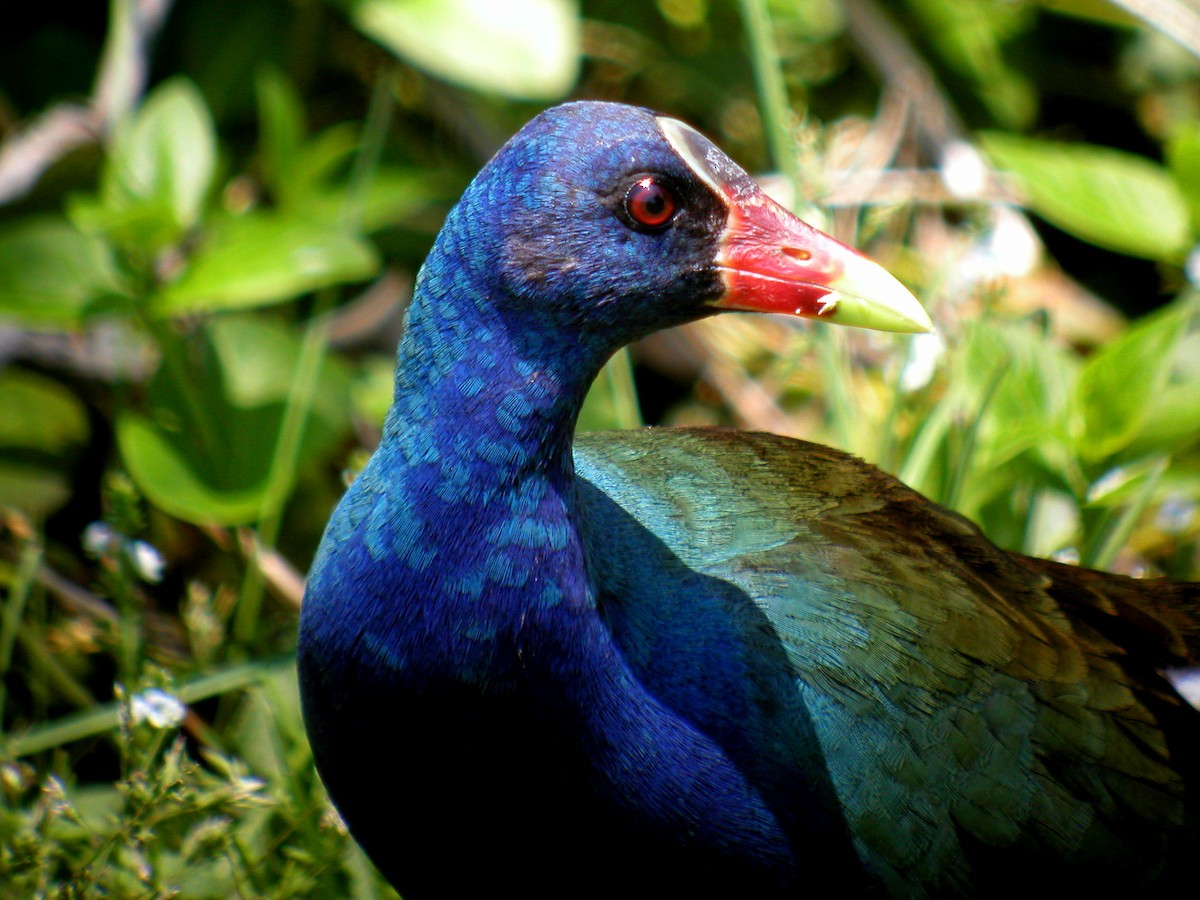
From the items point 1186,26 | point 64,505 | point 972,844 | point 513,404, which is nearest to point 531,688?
point 513,404

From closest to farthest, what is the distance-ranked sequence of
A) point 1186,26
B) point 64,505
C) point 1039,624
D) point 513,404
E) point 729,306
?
point 513,404 → point 729,306 → point 1039,624 → point 1186,26 → point 64,505

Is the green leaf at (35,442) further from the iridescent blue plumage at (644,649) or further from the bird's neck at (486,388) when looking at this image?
the bird's neck at (486,388)

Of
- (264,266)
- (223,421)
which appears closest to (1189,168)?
(264,266)

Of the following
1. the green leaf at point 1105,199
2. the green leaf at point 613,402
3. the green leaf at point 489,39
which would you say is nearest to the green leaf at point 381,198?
the green leaf at point 489,39

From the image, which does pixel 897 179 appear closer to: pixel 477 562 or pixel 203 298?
pixel 203 298

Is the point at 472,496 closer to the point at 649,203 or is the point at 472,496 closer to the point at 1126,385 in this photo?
the point at 649,203

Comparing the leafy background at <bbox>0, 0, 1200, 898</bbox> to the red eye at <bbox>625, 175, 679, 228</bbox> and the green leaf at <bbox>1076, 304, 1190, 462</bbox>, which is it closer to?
the green leaf at <bbox>1076, 304, 1190, 462</bbox>
